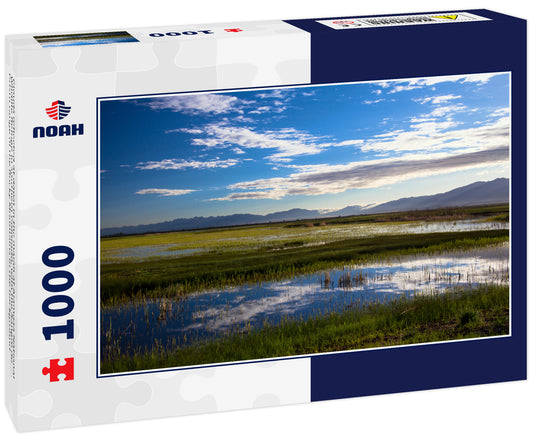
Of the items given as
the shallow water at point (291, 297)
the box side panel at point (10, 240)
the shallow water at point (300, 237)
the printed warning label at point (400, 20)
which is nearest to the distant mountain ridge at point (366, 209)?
the shallow water at point (300, 237)

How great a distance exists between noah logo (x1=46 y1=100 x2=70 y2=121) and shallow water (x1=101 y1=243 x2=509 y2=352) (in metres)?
1.64

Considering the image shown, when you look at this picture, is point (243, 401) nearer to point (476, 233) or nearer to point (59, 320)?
point (59, 320)

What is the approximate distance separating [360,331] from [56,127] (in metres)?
3.20

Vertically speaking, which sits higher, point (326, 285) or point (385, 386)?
point (326, 285)

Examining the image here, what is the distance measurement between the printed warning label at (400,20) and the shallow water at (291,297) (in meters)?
2.08

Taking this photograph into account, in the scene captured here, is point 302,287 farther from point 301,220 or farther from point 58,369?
point 58,369

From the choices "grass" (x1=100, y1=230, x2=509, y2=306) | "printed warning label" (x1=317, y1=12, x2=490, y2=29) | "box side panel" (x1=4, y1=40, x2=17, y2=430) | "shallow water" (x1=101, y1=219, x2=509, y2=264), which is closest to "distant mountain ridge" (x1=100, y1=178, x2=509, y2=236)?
"shallow water" (x1=101, y1=219, x2=509, y2=264)

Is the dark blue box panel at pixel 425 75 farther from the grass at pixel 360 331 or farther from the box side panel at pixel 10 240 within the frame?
the box side panel at pixel 10 240

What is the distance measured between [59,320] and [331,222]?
2.53 m

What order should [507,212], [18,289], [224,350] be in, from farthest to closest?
[507,212], [224,350], [18,289]

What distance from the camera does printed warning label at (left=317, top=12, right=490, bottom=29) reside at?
35.3ft

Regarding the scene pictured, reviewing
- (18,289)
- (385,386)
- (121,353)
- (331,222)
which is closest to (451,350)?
(385,386)

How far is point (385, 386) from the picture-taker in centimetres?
1095

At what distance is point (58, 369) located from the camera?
10047mm
